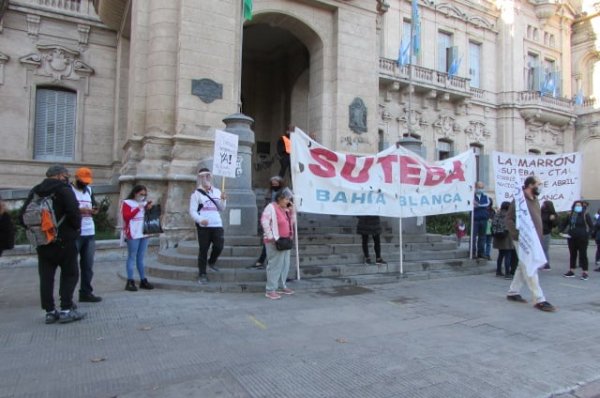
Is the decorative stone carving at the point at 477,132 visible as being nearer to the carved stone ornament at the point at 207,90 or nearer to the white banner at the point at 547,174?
the white banner at the point at 547,174

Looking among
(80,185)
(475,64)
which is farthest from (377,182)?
(475,64)

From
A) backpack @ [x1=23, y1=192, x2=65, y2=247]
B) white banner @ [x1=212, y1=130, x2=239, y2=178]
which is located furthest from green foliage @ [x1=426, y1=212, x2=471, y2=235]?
backpack @ [x1=23, y1=192, x2=65, y2=247]

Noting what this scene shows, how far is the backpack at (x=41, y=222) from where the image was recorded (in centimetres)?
520

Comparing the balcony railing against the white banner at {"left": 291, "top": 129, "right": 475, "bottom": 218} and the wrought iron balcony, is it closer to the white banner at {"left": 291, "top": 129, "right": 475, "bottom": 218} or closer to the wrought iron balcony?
the white banner at {"left": 291, "top": 129, "right": 475, "bottom": 218}

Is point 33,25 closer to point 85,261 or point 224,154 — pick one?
point 224,154

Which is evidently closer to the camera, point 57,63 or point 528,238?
point 528,238

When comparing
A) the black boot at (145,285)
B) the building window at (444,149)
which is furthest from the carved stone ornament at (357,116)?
the building window at (444,149)

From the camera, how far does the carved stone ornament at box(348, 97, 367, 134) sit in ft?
47.1

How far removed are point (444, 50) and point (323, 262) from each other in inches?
901

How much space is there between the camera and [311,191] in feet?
27.3

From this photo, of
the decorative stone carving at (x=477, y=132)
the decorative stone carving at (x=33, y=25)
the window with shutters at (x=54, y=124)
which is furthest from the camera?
the decorative stone carving at (x=477, y=132)

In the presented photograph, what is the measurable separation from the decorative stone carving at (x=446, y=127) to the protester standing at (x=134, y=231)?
22074 mm

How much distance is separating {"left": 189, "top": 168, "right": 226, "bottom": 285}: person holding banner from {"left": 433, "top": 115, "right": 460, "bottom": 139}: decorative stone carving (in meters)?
21.1

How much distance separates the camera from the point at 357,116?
14.5 meters
